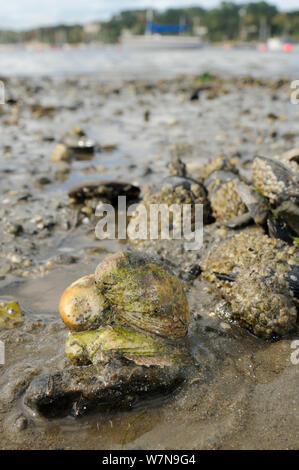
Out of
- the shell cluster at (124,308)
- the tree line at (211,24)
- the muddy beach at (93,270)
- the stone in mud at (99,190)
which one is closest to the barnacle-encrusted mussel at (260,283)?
the muddy beach at (93,270)

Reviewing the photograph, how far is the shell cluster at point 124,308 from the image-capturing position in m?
2.91

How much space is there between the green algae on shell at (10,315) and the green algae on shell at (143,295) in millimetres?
864

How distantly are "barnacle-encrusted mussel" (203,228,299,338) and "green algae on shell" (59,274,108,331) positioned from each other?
3.53 feet

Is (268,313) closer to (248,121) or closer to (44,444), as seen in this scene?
(44,444)

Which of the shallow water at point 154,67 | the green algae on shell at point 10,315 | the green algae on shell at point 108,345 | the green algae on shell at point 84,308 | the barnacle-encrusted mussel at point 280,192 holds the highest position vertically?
the shallow water at point 154,67

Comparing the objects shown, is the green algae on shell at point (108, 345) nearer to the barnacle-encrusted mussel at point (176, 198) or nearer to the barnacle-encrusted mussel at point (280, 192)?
the barnacle-encrusted mussel at point (280, 192)

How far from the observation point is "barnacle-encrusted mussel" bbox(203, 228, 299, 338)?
323 cm

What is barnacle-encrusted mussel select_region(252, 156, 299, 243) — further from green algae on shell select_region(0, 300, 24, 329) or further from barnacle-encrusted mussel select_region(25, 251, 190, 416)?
green algae on shell select_region(0, 300, 24, 329)

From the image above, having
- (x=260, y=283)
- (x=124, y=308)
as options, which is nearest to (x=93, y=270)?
(x=124, y=308)

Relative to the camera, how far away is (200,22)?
159875mm

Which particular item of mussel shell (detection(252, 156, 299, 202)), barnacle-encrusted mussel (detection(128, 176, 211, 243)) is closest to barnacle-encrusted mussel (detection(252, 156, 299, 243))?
mussel shell (detection(252, 156, 299, 202))

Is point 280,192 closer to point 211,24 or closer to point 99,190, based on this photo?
point 99,190

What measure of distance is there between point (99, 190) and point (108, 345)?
331 cm
